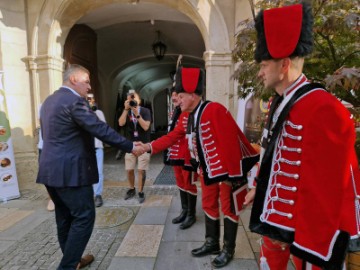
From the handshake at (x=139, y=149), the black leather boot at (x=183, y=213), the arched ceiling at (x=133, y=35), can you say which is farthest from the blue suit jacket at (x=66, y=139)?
the arched ceiling at (x=133, y=35)

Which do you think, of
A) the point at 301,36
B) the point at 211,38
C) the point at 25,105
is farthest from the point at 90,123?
the point at 25,105

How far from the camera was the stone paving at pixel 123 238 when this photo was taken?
2.73 m

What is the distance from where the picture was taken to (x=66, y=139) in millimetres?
2236

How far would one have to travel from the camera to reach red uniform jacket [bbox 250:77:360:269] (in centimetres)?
118

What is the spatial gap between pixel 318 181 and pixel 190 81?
1.70 m

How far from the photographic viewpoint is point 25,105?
5469mm

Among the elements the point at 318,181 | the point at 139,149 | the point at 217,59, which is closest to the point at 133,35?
the point at 217,59

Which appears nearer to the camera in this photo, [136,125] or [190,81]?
[190,81]

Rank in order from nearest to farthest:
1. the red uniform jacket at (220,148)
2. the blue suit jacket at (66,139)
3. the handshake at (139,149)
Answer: the blue suit jacket at (66,139), the red uniform jacket at (220,148), the handshake at (139,149)

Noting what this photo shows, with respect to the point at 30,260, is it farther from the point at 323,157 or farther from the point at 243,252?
the point at 323,157

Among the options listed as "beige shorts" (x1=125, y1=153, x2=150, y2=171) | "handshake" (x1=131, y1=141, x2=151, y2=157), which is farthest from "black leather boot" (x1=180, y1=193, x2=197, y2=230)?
"beige shorts" (x1=125, y1=153, x2=150, y2=171)

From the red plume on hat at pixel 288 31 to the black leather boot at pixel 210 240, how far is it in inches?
75.1

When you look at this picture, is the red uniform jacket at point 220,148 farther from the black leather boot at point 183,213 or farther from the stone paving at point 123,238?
the black leather boot at point 183,213

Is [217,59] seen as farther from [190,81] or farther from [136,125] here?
[190,81]
